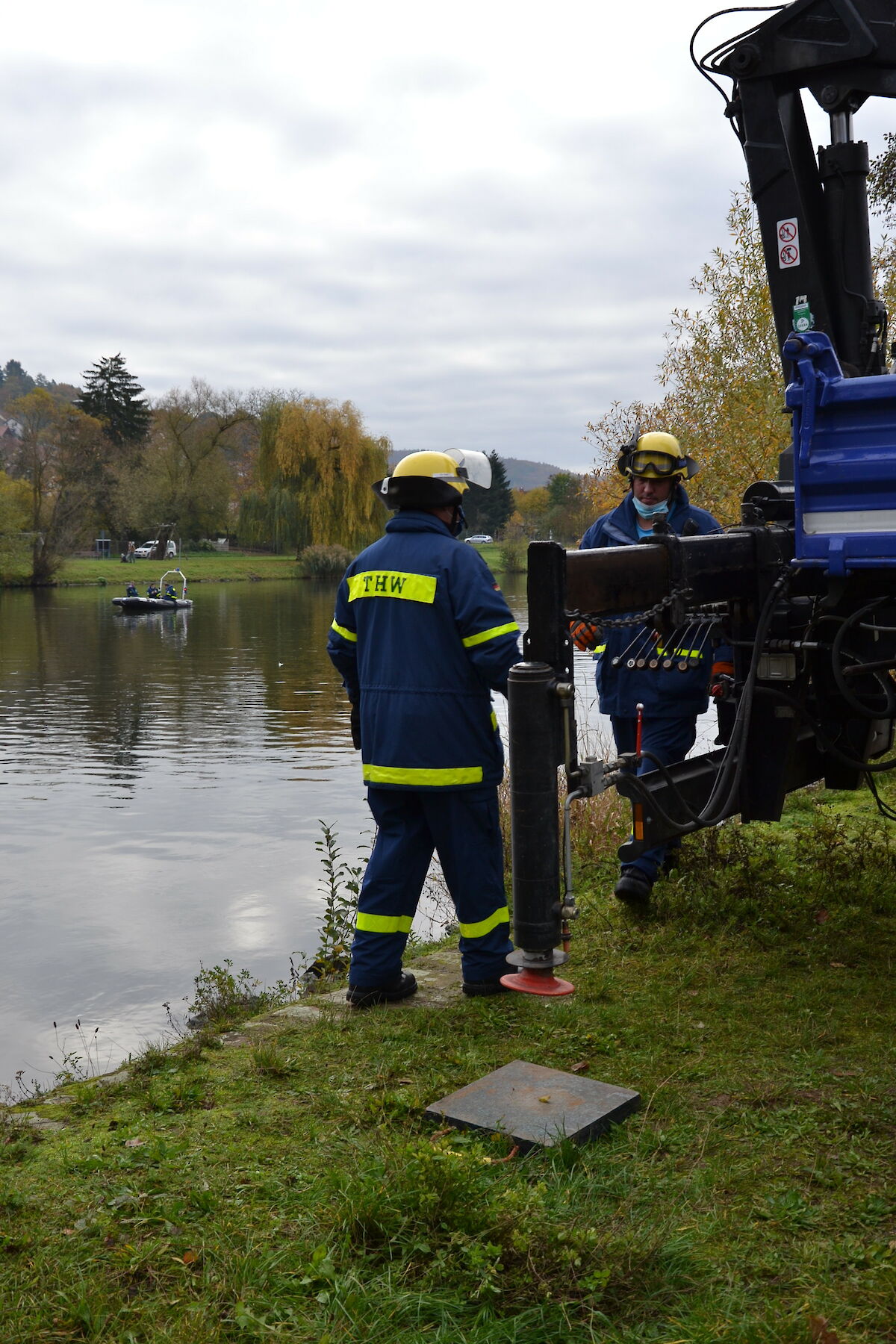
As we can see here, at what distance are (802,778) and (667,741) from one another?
0.66m

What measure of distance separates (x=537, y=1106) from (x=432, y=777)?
4.42 feet

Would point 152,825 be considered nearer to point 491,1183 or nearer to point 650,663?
point 650,663

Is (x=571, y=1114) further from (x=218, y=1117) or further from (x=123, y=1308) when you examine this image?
(x=123, y=1308)

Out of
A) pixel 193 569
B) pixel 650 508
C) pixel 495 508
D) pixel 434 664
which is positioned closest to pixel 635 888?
pixel 434 664

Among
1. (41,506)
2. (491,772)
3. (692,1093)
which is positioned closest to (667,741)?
(491,772)

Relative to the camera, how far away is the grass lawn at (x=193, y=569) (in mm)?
57344

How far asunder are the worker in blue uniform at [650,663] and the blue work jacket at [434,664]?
33.1 inches

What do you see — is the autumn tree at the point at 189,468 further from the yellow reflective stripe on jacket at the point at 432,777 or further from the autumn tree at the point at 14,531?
the yellow reflective stripe on jacket at the point at 432,777

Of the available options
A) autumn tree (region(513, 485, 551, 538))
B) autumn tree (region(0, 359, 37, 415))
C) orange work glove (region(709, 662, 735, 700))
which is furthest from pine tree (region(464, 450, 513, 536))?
orange work glove (region(709, 662, 735, 700))

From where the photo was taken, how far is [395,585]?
458cm

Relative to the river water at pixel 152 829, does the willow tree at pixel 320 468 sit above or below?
above

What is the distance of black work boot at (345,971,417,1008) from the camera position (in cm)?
467

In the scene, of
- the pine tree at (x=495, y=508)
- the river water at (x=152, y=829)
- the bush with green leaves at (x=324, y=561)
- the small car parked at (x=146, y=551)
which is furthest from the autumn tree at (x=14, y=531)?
the pine tree at (x=495, y=508)

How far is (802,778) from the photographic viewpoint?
504 centimetres
